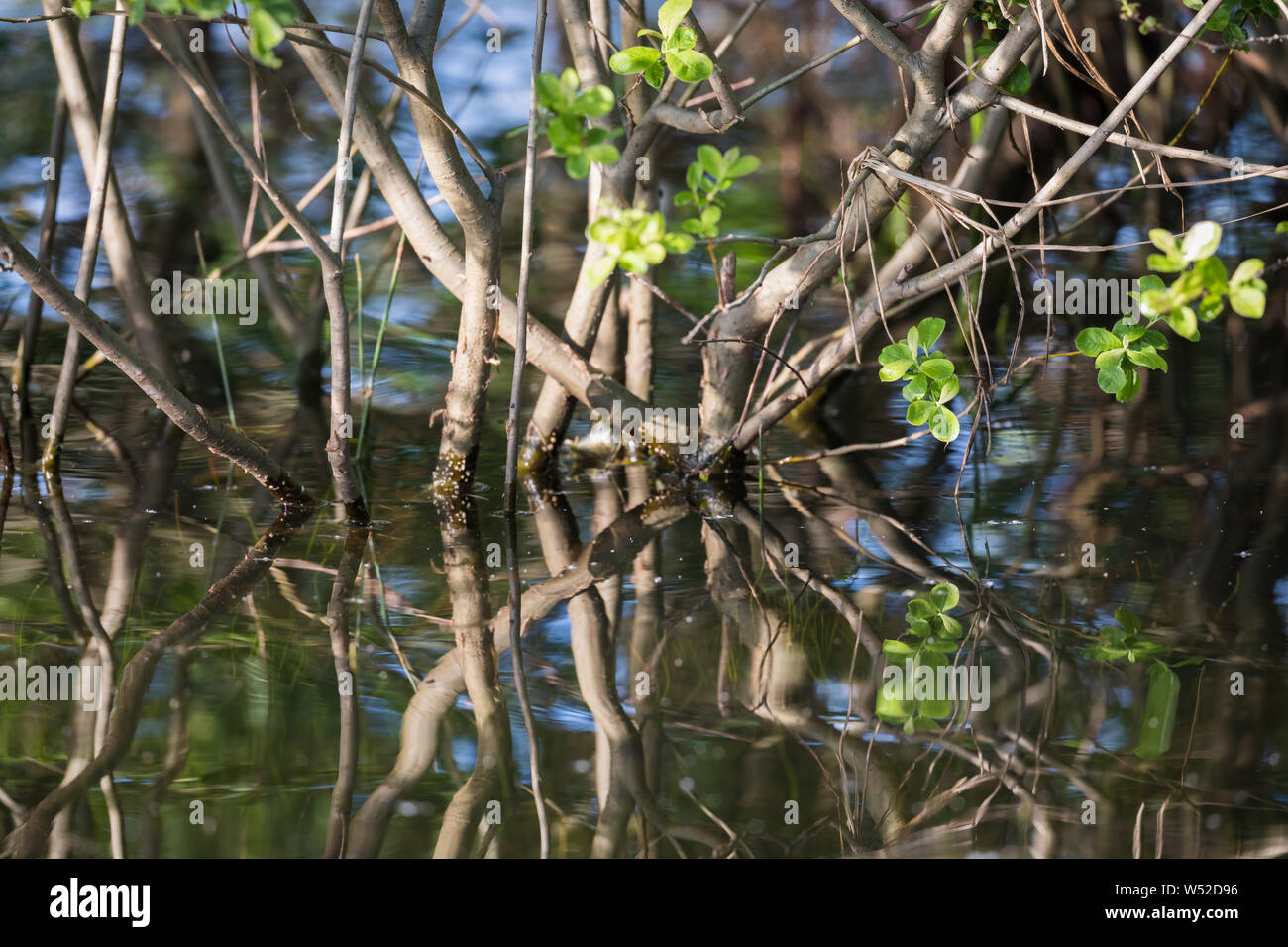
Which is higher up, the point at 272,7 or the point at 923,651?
the point at 272,7

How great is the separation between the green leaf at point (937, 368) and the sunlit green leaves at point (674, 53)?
731 millimetres

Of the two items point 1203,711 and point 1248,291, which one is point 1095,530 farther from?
point 1248,291

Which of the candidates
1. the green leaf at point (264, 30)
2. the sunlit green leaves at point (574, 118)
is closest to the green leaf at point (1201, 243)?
the sunlit green leaves at point (574, 118)

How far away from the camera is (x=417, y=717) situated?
2.06 meters

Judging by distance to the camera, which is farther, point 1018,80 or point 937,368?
point 1018,80

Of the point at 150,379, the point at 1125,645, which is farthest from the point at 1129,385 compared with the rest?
the point at 150,379

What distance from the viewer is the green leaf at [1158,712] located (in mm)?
1926

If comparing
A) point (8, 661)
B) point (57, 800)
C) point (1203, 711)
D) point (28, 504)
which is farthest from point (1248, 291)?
point (28, 504)

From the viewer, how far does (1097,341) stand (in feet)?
8.09

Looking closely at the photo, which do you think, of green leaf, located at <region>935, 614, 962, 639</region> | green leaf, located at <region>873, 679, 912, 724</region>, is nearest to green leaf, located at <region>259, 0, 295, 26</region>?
green leaf, located at <region>873, 679, 912, 724</region>

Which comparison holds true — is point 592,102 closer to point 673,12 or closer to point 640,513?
point 673,12

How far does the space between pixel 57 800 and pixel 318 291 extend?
2.89 meters

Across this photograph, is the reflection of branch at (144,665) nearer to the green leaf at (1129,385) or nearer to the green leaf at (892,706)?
the green leaf at (892,706)

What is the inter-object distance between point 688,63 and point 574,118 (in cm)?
45
